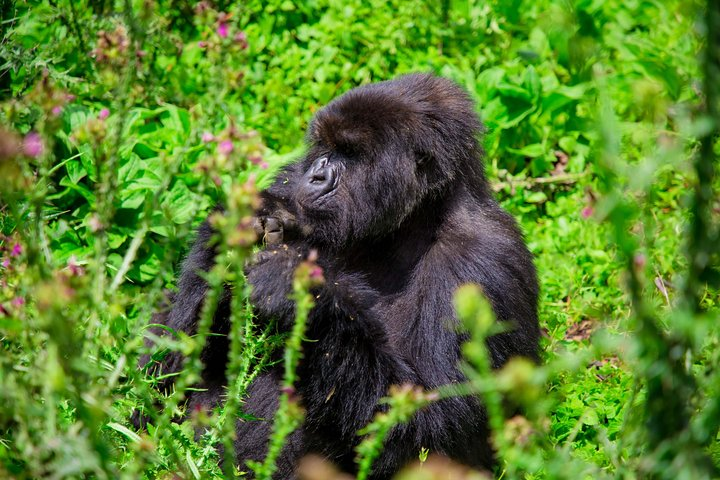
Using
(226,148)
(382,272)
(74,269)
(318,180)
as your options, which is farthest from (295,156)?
(226,148)

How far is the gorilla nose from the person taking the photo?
3537 millimetres

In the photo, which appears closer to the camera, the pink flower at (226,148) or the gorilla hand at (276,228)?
the pink flower at (226,148)

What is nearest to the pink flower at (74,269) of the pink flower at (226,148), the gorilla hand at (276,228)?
the pink flower at (226,148)

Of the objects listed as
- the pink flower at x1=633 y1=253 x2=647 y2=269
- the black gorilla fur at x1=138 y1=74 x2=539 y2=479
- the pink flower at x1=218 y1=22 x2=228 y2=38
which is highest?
the pink flower at x1=218 y1=22 x2=228 y2=38

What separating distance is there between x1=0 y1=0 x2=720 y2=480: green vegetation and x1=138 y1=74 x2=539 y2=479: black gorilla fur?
0.19 metres

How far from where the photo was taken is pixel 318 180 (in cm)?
357

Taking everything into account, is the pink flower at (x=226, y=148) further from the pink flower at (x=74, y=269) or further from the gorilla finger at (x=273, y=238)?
the gorilla finger at (x=273, y=238)

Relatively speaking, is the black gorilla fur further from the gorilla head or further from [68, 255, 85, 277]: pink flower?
[68, 255, 85, 277]: pink flower

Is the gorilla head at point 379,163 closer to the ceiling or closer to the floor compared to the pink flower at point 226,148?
closer to the floor

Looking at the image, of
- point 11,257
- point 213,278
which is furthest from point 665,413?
point 11,257

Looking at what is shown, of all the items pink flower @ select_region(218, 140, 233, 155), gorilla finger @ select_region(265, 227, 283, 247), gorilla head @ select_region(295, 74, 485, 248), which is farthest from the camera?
gorilla head @ select_region(295, 74, 485, 248)

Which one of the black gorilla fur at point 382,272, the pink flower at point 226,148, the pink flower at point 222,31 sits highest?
the pink flower at point 222,31

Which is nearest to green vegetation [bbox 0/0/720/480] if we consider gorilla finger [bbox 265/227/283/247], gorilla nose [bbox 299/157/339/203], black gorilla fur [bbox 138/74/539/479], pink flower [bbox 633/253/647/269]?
pink flower [bbox 633/253/647/269]

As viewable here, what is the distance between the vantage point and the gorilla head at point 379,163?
3504 mm
